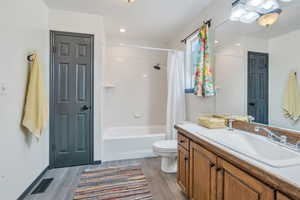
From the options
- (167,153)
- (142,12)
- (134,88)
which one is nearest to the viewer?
(167,153)

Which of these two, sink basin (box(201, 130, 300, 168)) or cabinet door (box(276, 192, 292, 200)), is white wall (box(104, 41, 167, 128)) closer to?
sink basin (box(201, 130, 300, 168))

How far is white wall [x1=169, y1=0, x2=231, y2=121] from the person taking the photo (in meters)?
→ 2.04

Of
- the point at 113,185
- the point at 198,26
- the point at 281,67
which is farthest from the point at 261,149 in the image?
the point at 198,26

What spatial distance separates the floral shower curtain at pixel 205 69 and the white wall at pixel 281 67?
33.0 inches

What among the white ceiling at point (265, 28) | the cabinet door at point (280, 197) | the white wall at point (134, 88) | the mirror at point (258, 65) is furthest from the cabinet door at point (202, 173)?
the white wall at point (134, 88)

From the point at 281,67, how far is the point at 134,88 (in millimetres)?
2994

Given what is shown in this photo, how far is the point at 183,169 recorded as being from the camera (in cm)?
170

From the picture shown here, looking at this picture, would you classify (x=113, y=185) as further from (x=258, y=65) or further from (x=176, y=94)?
(x=258, y=65)

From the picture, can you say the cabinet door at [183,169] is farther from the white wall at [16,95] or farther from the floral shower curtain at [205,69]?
the white wall at [16,95]

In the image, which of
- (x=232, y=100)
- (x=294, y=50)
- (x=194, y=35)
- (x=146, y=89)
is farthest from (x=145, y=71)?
(x=294, y=50)

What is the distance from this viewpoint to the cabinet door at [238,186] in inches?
31.1

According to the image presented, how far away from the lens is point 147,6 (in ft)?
7.80

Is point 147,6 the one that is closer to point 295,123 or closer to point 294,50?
point 294,50

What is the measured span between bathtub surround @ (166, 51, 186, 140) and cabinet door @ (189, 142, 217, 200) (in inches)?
56.0
